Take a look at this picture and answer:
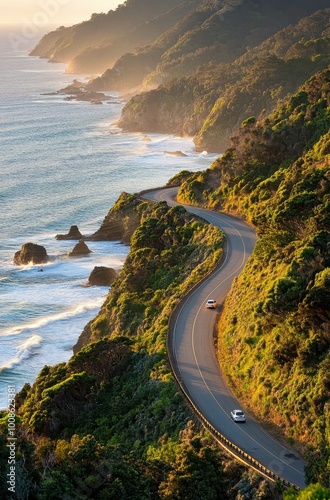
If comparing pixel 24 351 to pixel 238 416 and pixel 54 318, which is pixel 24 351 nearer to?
pixel 54 318

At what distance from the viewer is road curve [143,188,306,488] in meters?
31.0

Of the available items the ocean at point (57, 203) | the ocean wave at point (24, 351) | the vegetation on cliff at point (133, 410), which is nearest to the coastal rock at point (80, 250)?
the ocean at point (57, 203)

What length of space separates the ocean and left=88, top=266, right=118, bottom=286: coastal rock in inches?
30.2

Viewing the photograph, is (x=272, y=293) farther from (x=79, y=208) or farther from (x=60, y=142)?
(x=60, y=142)

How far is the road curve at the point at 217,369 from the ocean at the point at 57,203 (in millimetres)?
12100

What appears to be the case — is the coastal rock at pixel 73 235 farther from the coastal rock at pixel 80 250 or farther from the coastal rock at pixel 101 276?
the coastal rock at pixel 101 276

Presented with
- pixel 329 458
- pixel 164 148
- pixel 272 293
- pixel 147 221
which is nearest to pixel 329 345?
pixel 272 293

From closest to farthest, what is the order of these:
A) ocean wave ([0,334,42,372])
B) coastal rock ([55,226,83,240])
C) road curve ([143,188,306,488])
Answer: road curve ([143,188,306,488]), ocean wave ([0,334,42,372]), coastal rock ([55,226,83,240])

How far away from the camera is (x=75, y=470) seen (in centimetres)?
2778

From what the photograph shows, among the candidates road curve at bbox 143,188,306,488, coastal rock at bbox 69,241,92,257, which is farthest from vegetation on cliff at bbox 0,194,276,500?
coastal rock at bbox 69,241,92,257

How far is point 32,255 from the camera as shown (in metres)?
77.0

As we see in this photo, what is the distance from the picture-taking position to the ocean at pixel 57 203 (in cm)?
5950

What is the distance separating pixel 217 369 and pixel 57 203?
63.5m

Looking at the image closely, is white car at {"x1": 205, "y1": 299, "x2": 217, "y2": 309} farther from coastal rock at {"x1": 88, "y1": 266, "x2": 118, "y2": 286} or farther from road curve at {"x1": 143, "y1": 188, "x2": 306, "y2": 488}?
coastal rock at {"x1": 88, "y1": 266, "x2": 118, "y2": 286}
